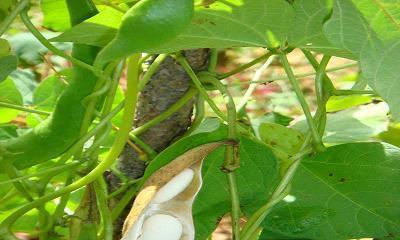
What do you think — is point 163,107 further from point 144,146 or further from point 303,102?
point 303,102

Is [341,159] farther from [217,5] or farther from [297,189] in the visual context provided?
[217,5]

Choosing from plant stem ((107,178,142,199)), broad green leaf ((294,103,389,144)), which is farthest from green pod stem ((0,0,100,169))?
broad green leaf ((294,103,389,144))

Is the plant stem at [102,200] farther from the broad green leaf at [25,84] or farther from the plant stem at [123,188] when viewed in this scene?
the broad green leaf at [25,84]

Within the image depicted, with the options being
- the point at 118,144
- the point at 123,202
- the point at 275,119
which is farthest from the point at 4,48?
the point at 275,119

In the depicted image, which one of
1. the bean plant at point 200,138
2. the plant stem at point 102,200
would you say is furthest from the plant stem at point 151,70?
the plant stem at point 102,200

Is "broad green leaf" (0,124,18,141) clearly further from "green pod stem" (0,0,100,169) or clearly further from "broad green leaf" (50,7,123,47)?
"broad green leaf" (50,7,123,47)

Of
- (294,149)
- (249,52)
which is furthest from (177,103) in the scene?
(249,52)

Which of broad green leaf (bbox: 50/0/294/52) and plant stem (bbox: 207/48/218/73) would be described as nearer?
broad green leaf (bbox: 50/0/294/52)
